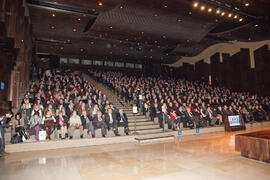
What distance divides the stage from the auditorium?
0.02 m

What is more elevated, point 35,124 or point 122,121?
point 35,124

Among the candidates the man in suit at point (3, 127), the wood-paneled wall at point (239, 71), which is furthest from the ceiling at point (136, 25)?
the man in suit at point (3, 127)

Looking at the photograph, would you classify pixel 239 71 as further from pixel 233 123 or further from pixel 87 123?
pixel 87 123

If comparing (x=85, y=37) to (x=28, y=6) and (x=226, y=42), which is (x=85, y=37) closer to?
(x=28, y=6)

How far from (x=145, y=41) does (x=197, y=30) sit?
4636mm

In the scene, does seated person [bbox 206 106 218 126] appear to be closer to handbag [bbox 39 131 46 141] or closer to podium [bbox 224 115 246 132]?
podium [bbox 224 115 246 132]

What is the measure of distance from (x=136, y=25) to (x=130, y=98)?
5.78m

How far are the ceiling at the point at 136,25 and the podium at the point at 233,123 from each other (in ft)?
21.5

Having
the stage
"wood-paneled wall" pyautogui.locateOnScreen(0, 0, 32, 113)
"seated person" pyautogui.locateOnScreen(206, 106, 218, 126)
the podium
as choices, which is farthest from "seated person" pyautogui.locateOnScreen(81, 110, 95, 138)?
the podium

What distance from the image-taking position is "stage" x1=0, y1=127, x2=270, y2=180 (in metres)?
3.77

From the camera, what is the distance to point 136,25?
13.6 metres

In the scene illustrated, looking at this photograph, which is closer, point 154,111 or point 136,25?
point 154,111

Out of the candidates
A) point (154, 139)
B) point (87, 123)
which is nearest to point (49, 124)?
point (87, 123)

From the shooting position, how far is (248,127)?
10195 millimetres
